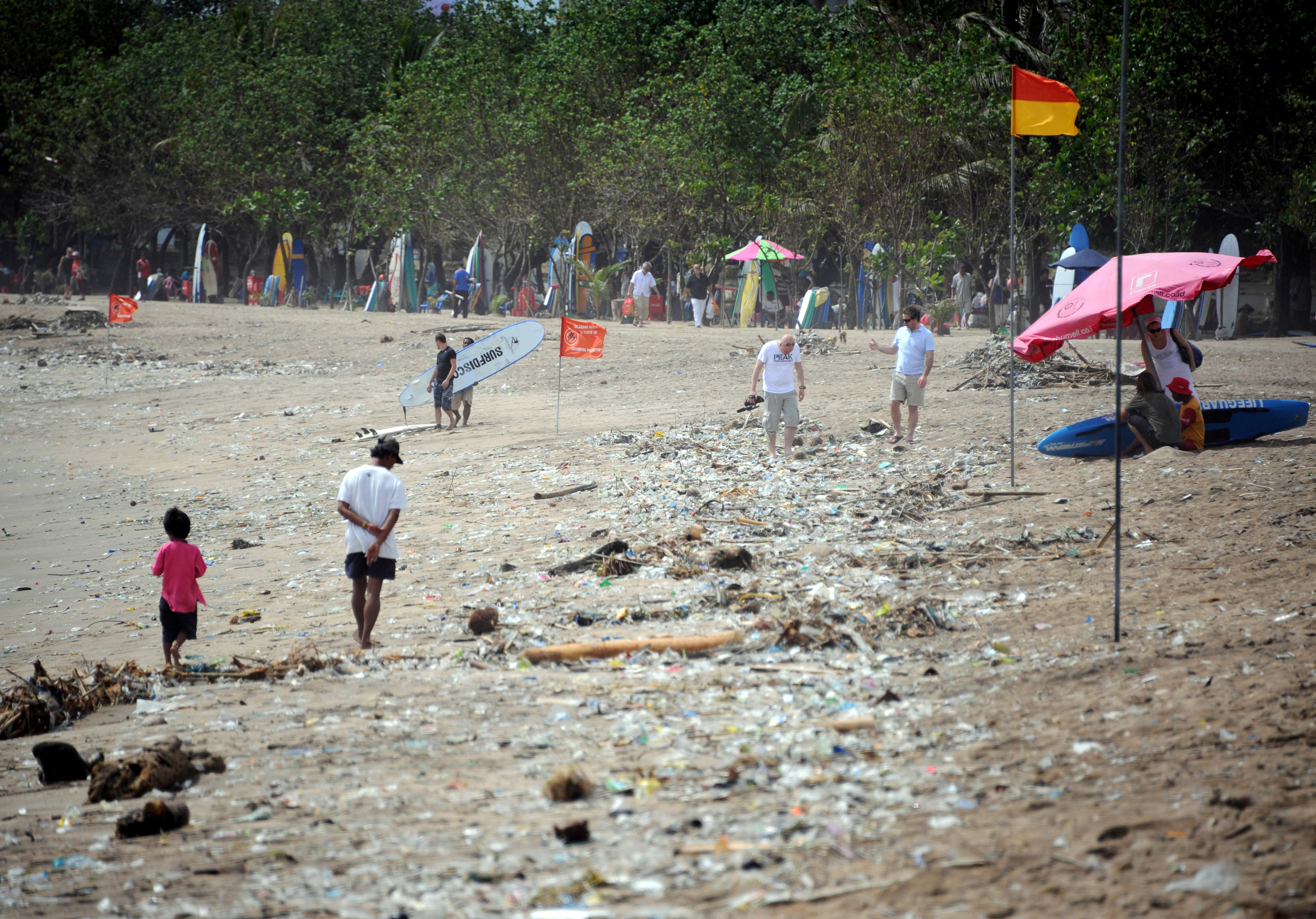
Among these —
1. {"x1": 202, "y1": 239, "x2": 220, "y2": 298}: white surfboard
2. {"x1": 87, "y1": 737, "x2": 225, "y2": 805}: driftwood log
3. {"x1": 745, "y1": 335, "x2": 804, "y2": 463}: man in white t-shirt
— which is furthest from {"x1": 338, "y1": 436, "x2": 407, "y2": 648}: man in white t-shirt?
{"x1": 202, "y1": 239, "x2": 220, "y2": 298}: white surfboard

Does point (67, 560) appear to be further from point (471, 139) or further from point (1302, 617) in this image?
point (471, 139)

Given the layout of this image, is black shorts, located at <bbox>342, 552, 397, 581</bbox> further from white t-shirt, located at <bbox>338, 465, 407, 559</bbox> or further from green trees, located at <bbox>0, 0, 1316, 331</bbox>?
green trees, located at <bbox>0, 0, 1316, 331</bbox>

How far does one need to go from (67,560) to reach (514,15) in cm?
3267

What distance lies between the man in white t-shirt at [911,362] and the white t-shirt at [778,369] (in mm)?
1137

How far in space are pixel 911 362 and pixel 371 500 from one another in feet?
24.6

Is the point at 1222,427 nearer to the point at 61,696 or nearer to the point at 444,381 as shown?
the point at 444,381

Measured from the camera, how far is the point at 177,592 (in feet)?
24.0

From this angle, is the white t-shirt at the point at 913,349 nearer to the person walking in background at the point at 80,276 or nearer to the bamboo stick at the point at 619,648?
the bamboo stick at the point at 619,648

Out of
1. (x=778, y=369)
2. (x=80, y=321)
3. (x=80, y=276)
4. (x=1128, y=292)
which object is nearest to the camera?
(x=1128, y=292)

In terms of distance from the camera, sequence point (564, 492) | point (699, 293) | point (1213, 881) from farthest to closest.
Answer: point (699, 293) → point (564, 492) → point (1213, 881)

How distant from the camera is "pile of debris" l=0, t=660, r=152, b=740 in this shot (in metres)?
6.20

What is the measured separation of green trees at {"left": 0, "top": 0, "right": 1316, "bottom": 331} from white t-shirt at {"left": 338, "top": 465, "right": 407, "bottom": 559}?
867 inches

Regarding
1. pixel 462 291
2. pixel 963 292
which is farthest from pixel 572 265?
pixel 963 292

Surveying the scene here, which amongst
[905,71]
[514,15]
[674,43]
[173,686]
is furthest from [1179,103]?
[173,686]
